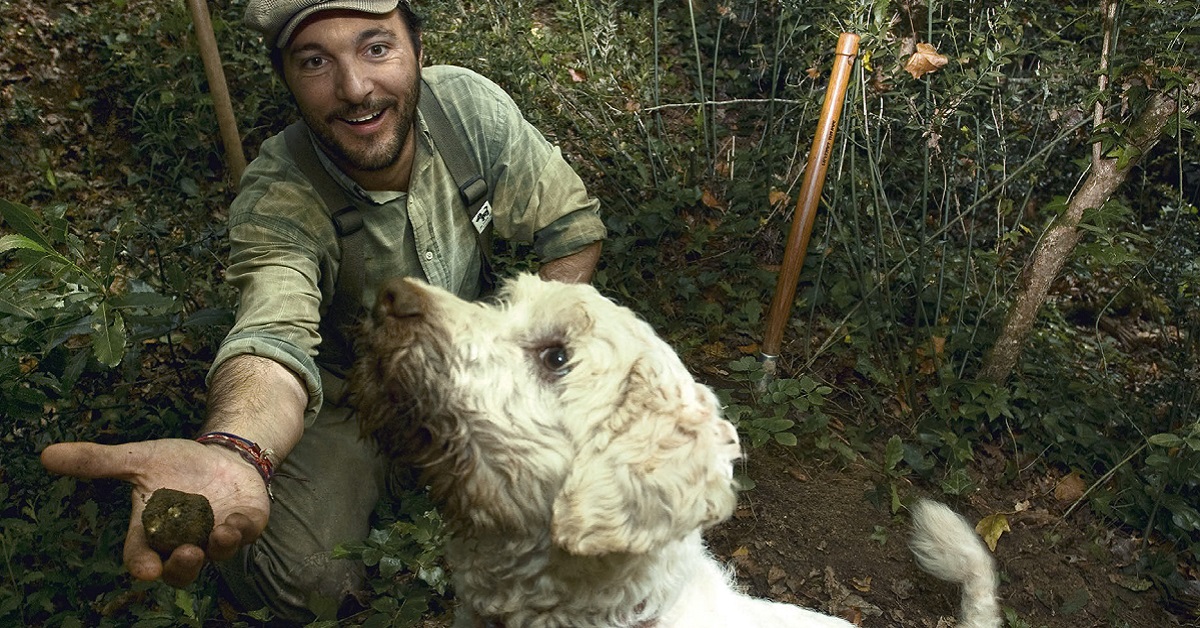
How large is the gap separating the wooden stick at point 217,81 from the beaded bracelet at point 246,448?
7.97 feet

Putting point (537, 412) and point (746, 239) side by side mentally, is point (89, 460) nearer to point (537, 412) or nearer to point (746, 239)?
point (537, 412)

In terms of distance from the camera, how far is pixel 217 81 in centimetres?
439

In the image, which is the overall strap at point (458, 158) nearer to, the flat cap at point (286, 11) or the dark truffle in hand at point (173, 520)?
the flat cap at point (286, 11)

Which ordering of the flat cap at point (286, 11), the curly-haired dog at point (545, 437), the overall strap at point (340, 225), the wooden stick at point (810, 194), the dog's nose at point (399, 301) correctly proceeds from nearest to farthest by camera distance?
the curly-haired dog at point (545, 437), the dog's nose at point (399, 301), the flat cap at point (286, 11), the overall strap at point (340, 225), the wooden stick at point (810, 194)

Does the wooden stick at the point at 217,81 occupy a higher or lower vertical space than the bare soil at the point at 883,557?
higher

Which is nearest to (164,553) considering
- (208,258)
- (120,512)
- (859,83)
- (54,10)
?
(120,512)

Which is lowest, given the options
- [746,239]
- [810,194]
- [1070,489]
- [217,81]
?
[1070,489]

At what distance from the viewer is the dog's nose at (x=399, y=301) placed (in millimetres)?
2125

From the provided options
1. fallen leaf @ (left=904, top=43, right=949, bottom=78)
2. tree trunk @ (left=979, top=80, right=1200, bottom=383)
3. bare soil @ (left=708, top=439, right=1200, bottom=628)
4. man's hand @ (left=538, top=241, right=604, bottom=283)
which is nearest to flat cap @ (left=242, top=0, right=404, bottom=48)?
man's hand @ (left=538, top=241, right=604, bottom=283)

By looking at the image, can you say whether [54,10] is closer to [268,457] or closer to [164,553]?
[268,457]

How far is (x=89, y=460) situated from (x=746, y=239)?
4.18 m

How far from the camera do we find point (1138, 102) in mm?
3525

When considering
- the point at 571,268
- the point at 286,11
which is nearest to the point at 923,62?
the point at 571,268

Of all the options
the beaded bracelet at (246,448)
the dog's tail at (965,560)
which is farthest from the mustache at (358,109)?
the dog's tail at (965,560)
